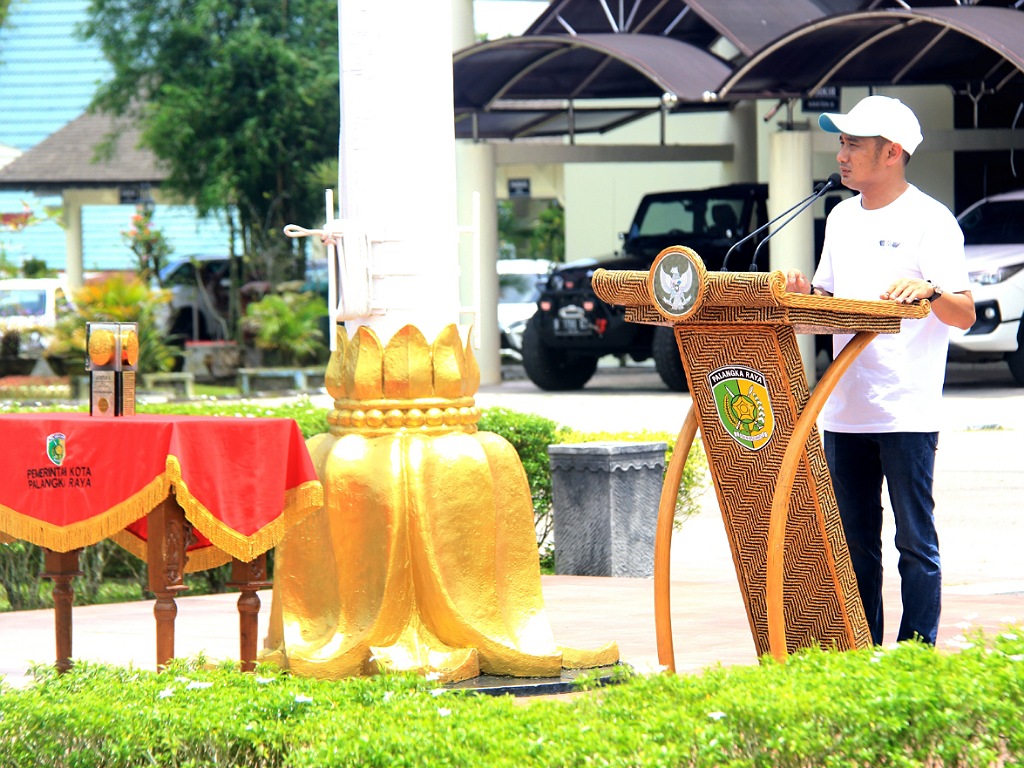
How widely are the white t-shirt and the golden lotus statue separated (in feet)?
4.39

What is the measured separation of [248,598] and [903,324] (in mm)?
2307

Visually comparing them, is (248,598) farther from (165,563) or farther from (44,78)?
(44,78)

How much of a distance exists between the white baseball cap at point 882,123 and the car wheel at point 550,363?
1579 centimetres

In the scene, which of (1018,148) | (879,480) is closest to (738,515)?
(879,480)

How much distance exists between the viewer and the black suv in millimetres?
19781

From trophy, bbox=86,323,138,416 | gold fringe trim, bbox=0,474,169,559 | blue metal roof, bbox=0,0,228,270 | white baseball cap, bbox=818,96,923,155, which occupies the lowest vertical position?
gold fringe trim, bbox=0,474,169,559

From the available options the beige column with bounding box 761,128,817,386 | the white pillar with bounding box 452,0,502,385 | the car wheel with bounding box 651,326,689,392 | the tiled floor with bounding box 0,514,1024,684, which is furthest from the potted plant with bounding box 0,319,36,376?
the tiled floor with bounding box 0,514,1024,684

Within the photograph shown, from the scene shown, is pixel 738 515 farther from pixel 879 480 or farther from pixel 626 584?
pixel 626 584

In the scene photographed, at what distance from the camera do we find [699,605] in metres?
8.00

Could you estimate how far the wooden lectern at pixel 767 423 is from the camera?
15.4 ft

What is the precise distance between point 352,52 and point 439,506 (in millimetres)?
1654

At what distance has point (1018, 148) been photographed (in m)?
23.5

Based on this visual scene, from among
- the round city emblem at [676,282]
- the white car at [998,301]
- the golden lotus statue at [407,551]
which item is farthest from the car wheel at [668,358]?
the round city emblem at [676,282]

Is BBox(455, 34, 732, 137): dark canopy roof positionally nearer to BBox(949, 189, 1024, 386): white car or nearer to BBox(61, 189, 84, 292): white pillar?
BBox(949, 189, 1024, 386): white car
